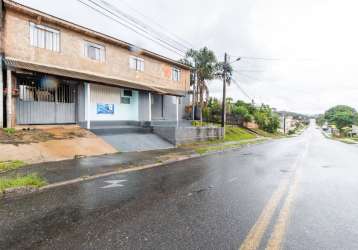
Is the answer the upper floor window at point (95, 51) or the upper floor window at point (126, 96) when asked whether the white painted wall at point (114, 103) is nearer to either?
the upper floor window at point (126, 96)

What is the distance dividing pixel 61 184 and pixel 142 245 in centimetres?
439

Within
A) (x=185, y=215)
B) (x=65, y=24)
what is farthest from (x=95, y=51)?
(x=185, y=215)

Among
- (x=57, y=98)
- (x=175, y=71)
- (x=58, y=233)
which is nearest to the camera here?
(x=58, y=233)

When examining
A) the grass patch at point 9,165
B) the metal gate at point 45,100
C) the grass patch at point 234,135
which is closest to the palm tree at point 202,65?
the grass patch at point 234,135

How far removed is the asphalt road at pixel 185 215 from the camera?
3256 mm

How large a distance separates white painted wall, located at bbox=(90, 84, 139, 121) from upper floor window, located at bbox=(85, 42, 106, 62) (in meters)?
2.29

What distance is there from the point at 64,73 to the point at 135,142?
602 cm

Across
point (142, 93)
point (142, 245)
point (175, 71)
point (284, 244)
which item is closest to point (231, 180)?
point (284, 244)

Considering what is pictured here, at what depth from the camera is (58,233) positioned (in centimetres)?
350

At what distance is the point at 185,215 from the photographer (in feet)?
14.0

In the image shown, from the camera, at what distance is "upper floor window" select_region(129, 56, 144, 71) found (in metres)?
20.7

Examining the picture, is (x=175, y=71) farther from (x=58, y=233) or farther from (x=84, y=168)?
(x=58, y=233)

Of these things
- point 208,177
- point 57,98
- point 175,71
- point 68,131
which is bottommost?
point 208,177

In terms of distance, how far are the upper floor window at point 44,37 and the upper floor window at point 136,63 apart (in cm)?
658
